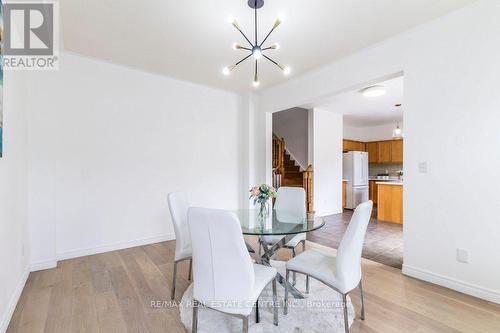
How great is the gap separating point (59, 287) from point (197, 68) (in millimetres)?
3247

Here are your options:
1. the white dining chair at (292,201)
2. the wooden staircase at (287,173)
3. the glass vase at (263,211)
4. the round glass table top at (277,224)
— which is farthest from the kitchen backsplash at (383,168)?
the glass vase at (263,211)

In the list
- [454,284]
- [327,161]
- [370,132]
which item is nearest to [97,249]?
[454,284]

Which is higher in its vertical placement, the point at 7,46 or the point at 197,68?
the point at 197,68

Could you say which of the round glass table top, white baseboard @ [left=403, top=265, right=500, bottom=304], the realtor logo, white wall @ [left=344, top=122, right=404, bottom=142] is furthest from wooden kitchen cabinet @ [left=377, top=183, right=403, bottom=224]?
the realtor logo

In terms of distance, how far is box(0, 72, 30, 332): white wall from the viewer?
184cm

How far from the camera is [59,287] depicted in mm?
2439

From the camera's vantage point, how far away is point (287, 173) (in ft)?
21.5

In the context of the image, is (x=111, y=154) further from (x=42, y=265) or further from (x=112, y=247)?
(x=42, y=265)

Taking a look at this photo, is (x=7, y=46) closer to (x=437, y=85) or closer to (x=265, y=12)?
(x=265, y=12)

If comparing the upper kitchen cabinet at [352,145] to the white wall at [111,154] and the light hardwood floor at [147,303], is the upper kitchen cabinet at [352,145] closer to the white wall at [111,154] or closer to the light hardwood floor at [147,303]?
the white wall at [111,154]

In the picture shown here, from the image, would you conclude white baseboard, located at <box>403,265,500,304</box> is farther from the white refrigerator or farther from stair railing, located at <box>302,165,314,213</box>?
the white refrigerator

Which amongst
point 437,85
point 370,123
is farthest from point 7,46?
point 370,123

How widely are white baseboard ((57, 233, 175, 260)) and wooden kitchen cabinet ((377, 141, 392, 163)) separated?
22.8 ft

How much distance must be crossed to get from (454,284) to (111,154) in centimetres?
444
